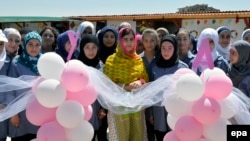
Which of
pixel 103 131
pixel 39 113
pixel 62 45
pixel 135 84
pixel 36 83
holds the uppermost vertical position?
pixel 62 45

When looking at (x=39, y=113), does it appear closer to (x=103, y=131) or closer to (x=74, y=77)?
(x=74, y=77)

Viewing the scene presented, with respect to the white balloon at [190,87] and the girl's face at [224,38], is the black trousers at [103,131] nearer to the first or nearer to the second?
the white balloon at [190,87]

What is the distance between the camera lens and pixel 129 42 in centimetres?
361

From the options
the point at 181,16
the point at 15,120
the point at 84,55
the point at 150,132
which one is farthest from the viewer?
the point at 181,16

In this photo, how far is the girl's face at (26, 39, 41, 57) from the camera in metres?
3.28

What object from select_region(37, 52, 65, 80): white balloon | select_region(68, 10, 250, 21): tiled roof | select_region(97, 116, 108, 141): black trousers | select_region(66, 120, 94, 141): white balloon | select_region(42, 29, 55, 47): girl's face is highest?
select_region(68, 10, 250, 21): tiled roof

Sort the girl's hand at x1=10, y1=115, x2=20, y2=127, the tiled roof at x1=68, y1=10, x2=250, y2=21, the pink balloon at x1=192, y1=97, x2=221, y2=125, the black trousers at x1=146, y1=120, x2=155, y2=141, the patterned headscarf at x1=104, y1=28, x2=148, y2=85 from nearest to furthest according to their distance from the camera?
the pink balloon at x1=192, y1=97, x2=221, y2=125, the girl's hand at x1=10, y1=115, x2=20, y2=127, the patterned headscarf at x1=104, y1=28, x2=148, y2=85, the black trousers at x1=146, y1=120, x2=155, y2=141, the tiled roof at x1=68, y1=10, x2=250, y2=21

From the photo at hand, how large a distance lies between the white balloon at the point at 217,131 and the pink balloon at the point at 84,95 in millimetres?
890

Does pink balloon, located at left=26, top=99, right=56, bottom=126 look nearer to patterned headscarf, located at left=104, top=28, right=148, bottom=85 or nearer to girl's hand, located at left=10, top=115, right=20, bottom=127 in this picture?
girl's hand, located at left=10, top=115, right=20, bottom=127

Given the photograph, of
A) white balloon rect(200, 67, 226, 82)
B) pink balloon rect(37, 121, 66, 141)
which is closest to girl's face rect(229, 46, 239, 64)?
white balloon rect(200, 67, 226, 82)

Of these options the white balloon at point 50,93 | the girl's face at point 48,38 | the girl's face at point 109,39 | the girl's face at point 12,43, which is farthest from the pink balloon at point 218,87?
the girl's face at point 48,38

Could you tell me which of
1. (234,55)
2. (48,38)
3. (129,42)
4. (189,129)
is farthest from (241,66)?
(48,38)

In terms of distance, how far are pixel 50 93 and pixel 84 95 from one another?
0.28 meters

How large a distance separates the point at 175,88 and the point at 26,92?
115 cm
